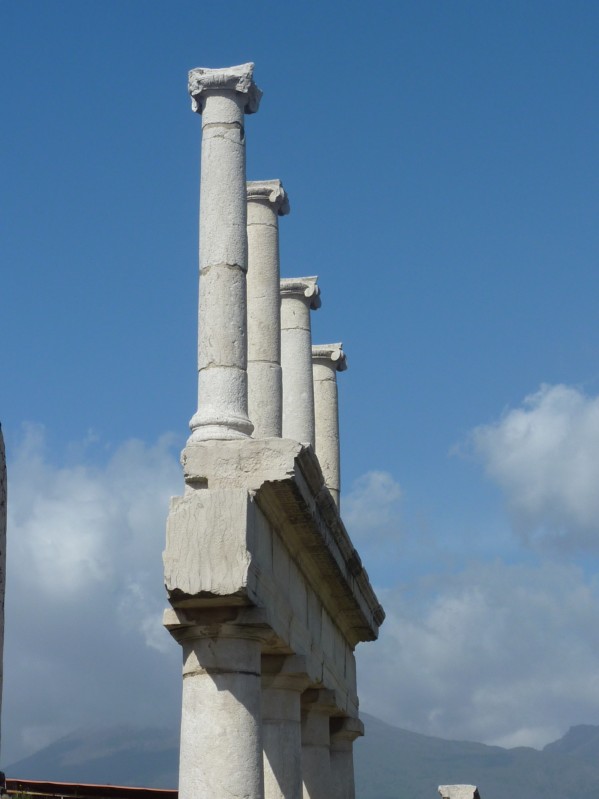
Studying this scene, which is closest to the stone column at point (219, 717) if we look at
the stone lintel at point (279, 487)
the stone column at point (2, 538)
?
the stone lintel at point (279, 487)

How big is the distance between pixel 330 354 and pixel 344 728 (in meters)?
6.53

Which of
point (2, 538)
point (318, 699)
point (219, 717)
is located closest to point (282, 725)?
point (318, 699)

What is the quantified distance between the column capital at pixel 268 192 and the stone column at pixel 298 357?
2.90 metres

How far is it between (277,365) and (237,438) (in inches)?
116

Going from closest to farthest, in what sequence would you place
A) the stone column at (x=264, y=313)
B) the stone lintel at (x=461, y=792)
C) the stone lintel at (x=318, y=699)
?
the stone column at (x=264, y=313), the stone lintel at (x=318, y=699), the stone lintel at (x=461, y=792)

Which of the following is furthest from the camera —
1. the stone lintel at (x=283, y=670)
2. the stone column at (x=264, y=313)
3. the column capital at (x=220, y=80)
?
the stone column at (x=264, y=313)

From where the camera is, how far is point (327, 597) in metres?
18.8

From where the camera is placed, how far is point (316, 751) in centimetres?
1942

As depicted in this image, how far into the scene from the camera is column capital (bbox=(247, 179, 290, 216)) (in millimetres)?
18531

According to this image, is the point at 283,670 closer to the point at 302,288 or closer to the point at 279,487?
the point at 279,487

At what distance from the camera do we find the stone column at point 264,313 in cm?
1722

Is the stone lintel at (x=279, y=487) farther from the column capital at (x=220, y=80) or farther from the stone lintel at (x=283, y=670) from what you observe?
the column capital at (x=220, y=80)

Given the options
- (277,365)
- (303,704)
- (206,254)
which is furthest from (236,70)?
(303,704)

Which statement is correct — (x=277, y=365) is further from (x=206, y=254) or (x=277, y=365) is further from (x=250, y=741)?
(x=250, y=741)
